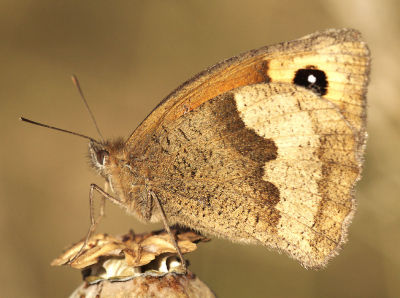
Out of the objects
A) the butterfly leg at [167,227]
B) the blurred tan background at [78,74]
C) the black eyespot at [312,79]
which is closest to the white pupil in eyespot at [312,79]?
the black eyespot at [312,79]

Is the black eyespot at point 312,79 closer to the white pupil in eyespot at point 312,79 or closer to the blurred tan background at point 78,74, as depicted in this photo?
the white pupil in eyespot at point 312,79

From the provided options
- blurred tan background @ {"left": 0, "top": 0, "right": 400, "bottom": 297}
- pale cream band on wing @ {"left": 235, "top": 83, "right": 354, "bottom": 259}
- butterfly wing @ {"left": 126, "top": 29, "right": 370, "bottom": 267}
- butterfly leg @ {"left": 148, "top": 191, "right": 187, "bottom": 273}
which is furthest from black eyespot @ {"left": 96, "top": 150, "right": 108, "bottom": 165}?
blurred tan background @ {"left": 0, "top": 0, "right": 400, "bottom": 297}

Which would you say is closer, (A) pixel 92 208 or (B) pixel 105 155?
(A) pixel 92 208

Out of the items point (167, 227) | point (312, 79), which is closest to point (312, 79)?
point (312, 79)

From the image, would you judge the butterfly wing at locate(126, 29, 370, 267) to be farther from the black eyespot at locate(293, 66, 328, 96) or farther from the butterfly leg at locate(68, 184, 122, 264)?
the butterfly leg at locate(68, 184, 122, 264)

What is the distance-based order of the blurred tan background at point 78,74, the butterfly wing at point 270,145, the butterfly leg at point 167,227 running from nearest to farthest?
the butterfly leg at point 167,227 → the butterfly wing at point 270,145 → the blurred tan background at point 78,74

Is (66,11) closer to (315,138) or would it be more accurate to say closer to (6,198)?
(6,198)

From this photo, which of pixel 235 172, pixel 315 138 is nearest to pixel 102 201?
pixel 235 172

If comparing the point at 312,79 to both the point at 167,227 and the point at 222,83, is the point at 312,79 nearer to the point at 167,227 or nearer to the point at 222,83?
the point at 222,83
